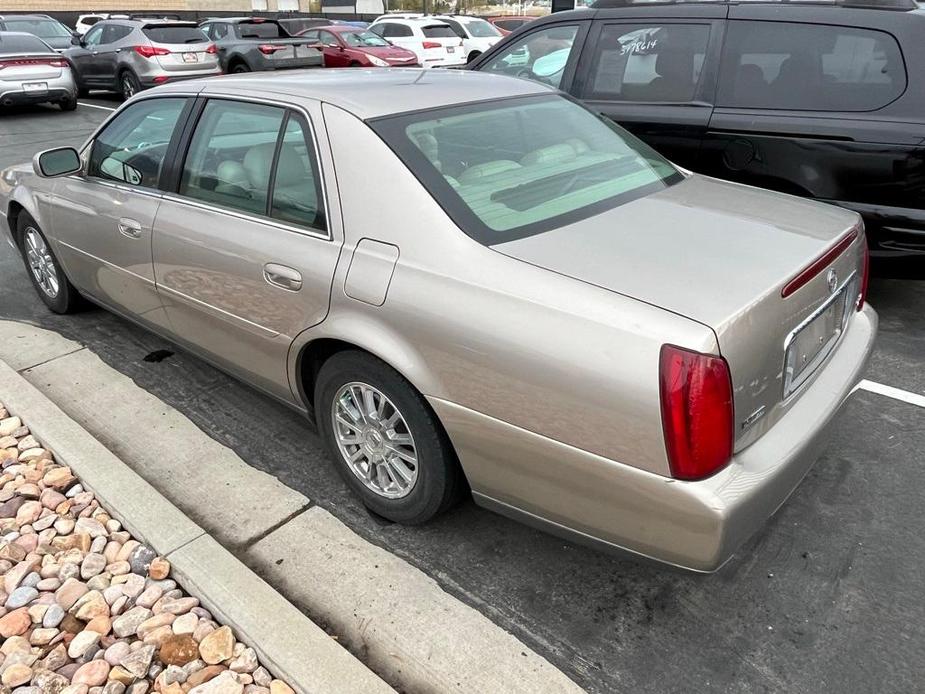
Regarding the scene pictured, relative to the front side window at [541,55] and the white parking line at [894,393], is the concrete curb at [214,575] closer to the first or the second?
the white parking line at [894,393]

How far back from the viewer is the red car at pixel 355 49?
627 inches

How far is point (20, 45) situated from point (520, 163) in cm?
1349

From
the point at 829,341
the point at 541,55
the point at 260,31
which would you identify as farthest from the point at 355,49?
the point at 829,341

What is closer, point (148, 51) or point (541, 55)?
point (541, 55)

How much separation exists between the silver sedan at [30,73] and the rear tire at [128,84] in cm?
108

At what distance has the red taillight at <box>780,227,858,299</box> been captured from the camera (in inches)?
84.5

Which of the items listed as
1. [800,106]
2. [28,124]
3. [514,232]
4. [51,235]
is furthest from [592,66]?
[28,124]

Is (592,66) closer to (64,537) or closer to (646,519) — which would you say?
(646,519)

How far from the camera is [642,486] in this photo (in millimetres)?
1957

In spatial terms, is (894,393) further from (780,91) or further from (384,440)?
(384,440)

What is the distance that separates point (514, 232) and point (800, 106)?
269 centimetres

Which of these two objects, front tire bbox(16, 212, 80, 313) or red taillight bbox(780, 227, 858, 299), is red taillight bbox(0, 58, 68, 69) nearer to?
front tire bbox(16, 212, 80, 313)

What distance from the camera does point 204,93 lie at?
3270mm

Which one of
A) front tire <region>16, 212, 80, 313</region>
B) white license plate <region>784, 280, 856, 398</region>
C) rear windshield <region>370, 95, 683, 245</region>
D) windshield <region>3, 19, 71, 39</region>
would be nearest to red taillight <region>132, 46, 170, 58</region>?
windshield <region>3, 19, 71, 39</region>
